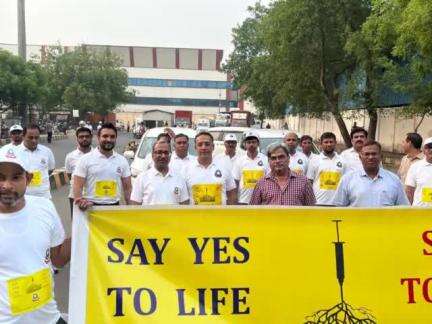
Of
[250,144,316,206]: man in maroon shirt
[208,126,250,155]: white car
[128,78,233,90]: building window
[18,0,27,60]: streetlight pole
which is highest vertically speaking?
[128,78,233,90]: building window

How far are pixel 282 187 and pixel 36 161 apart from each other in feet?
12.3

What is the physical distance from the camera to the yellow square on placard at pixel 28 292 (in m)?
2.88

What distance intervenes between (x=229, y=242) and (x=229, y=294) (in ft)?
1.20

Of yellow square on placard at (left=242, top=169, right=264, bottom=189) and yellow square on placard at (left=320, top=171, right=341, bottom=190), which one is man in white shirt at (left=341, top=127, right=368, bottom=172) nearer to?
yellow square on placard at (left=320, top=171, right=341, bottom=190)

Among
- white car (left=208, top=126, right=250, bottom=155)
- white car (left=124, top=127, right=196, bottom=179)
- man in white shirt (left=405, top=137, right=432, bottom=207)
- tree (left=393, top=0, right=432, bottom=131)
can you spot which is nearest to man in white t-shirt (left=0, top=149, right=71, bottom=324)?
man in white shirt (left=405, top=137, right=432, bottom=207)

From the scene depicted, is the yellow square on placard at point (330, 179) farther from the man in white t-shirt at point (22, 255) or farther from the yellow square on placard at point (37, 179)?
the man in white t-shirt at point (22, 255)

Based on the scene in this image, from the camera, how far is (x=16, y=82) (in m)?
37.5

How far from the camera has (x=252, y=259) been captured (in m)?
3.92

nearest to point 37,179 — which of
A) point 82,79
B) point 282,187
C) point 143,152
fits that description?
point 143,152

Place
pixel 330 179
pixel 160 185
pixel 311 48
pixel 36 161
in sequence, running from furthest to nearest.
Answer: pixel 311 48, pixel 330 179, pixel 36 161, pixel 160 185

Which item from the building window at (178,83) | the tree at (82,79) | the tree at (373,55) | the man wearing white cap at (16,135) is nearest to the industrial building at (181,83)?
the building window at (178,83)

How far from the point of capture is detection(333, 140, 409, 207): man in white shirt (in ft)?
17.1

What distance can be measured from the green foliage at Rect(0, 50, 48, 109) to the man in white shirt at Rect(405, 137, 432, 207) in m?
34.1

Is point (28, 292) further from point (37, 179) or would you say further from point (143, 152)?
point (143, 152)
